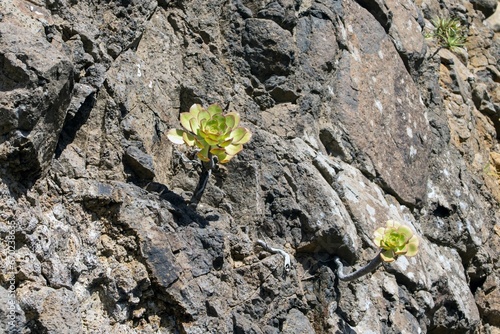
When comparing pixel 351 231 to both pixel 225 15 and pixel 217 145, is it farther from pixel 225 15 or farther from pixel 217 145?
pixel 225 15

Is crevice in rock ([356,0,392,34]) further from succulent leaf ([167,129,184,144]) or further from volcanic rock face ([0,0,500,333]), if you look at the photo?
succulent leaf ([167,129,184,144])

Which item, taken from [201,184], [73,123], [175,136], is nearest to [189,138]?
[175,136]

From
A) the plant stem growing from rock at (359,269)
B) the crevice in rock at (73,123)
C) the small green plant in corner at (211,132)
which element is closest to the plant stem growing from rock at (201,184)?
the small green plant in corner at (211,132)

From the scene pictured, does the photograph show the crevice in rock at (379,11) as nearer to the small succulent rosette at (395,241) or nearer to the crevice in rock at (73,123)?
the small succulent rosette at (395,241)

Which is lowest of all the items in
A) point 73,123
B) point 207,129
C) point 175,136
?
point 73,123

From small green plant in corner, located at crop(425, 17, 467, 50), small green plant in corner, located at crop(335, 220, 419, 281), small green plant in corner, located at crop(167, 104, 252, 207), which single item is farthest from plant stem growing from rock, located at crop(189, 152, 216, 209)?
small green plant in corner, located at crop(425, 17, 467, 50)

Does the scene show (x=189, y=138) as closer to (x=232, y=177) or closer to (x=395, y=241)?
(x=232, y=177)
